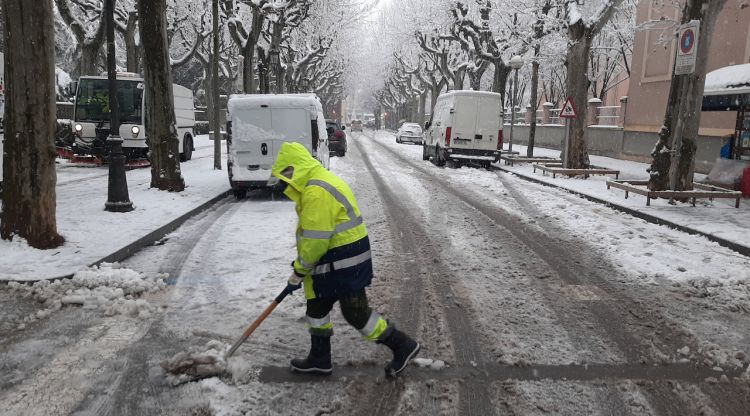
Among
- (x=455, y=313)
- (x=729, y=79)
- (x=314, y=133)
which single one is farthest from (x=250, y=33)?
(x=455, y=313)

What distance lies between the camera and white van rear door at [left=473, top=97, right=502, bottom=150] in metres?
19.0

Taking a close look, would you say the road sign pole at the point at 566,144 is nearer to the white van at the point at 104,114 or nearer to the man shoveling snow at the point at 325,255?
the white van at the point at 104,114

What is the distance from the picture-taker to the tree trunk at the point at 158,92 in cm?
1023

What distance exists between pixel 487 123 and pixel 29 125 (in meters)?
15.1

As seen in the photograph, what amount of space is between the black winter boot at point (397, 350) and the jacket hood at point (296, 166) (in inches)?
46.1

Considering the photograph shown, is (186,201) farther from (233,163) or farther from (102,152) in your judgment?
(102,152)

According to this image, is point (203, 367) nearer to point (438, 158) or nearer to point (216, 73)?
point (216, 73)

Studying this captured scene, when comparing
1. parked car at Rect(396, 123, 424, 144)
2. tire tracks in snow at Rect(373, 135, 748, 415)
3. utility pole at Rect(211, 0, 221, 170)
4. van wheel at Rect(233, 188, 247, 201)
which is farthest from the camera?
parked car at Rect(396, 123, 424, 144)

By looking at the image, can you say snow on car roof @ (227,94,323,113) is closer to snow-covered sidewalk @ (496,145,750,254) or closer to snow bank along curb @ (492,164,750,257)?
snow bank along curb @ (492,164,750,257)

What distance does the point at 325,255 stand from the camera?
348cm

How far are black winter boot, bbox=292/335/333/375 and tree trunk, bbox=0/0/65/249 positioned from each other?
4.37m

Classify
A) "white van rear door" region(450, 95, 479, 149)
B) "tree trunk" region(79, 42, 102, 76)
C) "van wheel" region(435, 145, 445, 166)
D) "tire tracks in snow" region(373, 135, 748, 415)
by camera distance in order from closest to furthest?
"tire tracks in snow" region(373, 135, 748, 415)
"white van rear door" region(450, 95, 479, 149)
"van wheel" region(435, 145, 445, 166)
"tree trunk" region(79, 42, 102, 76)

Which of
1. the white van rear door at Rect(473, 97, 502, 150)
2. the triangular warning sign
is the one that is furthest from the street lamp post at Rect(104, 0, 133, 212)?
the white van rear door at Rect(473, 97, 502, 150)

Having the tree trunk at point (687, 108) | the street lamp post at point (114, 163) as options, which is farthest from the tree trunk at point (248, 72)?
the tree trunk at point (687, 108)
